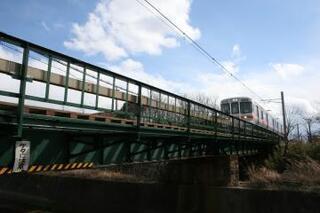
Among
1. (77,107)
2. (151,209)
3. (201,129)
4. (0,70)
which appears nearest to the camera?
(0,70)

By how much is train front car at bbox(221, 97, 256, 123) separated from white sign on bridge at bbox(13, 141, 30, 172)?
28246mm

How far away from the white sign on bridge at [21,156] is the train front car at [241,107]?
2825cm

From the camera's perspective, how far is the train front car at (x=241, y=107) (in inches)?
1319

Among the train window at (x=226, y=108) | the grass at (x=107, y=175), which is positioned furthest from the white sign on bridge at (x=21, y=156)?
the train window at (x=226, y=108)

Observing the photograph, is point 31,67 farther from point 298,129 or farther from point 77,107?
point 298,129

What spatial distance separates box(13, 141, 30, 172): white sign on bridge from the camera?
716 centimetres

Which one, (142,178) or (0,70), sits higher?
(0,70)

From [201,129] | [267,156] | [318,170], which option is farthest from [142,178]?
[267,156]

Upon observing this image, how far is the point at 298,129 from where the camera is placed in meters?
72.2

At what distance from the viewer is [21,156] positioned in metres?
7.26

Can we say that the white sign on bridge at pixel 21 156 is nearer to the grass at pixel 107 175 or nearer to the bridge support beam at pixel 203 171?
the bridge support beam at pixel 203 171

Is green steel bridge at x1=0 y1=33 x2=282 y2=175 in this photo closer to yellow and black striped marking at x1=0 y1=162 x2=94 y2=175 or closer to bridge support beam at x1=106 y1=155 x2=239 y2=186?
yellow and black striped marking at x1=0 y1=162 x2=94 y2=175

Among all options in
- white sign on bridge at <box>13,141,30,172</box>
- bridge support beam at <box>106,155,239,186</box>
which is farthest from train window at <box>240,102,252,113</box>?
white sign on bridge at <box>13,141,30,172</box>

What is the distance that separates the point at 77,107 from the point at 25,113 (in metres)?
1.49
